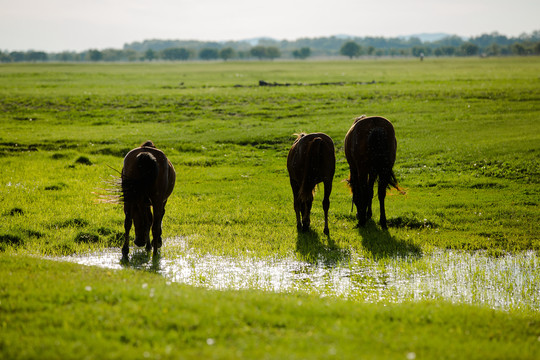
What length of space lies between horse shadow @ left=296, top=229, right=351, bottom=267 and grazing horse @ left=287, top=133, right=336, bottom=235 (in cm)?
44

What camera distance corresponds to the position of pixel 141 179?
9797mm

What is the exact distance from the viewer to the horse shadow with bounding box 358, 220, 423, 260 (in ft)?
35.8

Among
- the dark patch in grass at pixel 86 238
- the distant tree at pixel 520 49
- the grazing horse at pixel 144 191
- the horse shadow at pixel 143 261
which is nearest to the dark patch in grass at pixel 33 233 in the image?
the dark patch in grass at pixel 86 238

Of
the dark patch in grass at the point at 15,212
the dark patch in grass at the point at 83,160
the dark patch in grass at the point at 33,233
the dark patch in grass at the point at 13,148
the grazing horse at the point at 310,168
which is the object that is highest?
the grazing horse at the point at 310,168

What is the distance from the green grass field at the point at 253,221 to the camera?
5.97m

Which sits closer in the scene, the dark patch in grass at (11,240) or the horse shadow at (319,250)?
the horse shadow at (319,250)

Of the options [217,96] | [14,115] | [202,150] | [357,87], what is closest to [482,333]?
[202,150]

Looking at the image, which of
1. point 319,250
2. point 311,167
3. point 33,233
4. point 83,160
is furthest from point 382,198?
point 83,160

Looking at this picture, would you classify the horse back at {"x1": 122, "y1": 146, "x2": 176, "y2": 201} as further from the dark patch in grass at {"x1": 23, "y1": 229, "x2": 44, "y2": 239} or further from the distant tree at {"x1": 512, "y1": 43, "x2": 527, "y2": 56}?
the distant tree at {"x1": 512, "y1": 43, "x2": 527, "y2": 56}

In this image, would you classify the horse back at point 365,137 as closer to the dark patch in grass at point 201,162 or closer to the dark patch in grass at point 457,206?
the dark patch in grass at point 457,206

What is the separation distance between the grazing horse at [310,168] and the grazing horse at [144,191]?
3.35 meters

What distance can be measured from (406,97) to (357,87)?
10.3 metres

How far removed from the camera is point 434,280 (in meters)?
9.45

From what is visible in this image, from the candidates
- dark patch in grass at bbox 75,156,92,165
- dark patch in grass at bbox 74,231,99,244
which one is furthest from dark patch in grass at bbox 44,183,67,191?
dark patch in grass at bbox 74,231,99,244
